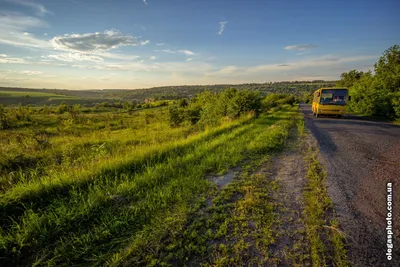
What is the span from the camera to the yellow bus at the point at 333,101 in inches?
572

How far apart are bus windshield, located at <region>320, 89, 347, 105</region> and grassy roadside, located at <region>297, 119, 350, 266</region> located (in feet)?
46.3

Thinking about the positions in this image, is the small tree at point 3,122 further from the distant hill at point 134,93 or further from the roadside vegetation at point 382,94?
the distant hill at point 134,93

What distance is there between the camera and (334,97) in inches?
584

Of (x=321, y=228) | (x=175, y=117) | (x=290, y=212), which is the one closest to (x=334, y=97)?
(x=175, y=117)

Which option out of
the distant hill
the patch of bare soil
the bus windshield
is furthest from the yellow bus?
the distant hill

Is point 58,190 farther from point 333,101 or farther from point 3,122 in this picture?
point 3,122

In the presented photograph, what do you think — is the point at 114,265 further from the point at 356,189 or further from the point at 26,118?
the point at 26,118

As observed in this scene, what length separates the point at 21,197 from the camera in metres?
3.33

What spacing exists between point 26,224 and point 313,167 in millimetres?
5941

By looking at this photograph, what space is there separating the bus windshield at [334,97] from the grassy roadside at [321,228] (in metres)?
14.1

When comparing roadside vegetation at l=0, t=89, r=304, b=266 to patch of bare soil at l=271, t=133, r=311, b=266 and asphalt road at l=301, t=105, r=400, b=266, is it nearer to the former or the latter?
patch of bare soil at l=271, t=133, r=311, b=266

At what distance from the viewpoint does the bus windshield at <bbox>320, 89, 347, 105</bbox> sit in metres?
14.5

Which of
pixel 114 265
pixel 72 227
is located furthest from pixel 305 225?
pixel 72 227

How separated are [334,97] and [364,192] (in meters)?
14.5
